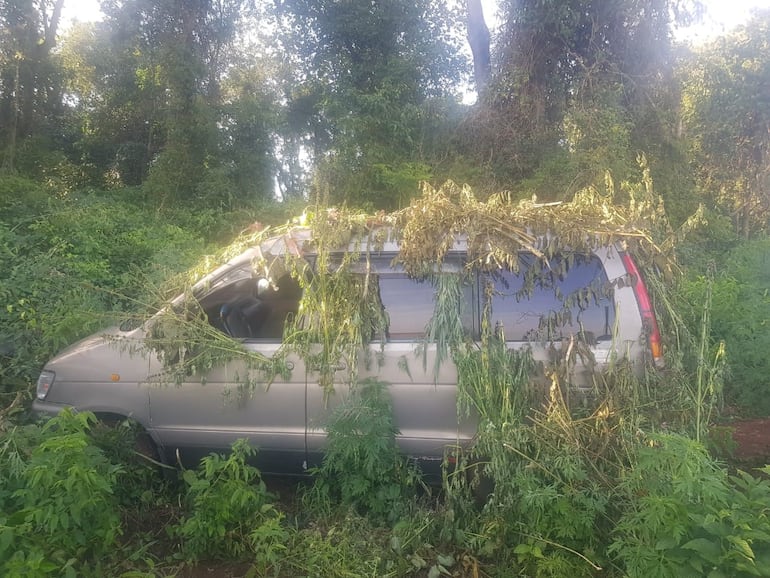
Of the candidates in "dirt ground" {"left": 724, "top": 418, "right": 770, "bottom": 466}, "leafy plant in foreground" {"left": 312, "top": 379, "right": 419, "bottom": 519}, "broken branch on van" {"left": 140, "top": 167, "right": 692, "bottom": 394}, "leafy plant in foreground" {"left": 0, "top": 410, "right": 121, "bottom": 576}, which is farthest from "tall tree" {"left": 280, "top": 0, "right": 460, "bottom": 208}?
"leafy plant in foreground" {"left": 0, "top": 410, "right": 121, "bottom": 576}

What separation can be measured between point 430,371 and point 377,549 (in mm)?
1099

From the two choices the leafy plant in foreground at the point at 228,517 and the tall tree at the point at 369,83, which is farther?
the tall tree at the point at 369,83

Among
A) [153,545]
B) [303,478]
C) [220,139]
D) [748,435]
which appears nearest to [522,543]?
[303,478]

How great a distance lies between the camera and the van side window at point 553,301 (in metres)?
3.95

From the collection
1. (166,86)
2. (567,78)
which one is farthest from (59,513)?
(166,86)

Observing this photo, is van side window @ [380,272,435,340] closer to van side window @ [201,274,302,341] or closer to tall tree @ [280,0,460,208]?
van side window @ [201,274,302,341]

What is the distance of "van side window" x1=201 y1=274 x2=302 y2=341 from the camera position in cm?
440

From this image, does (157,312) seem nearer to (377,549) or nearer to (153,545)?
(153,545)

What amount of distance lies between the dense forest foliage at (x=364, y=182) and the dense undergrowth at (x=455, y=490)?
2cm

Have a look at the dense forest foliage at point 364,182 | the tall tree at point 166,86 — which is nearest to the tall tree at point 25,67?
the dense forest foliage at point 364,182

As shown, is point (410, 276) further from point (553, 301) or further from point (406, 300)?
point (553, 301)

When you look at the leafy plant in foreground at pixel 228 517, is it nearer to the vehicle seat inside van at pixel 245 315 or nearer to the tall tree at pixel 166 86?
the vehicle seat inside van at pixel 245 315

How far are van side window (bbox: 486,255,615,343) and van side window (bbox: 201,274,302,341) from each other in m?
1.39

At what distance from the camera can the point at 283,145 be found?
53.0 feet
